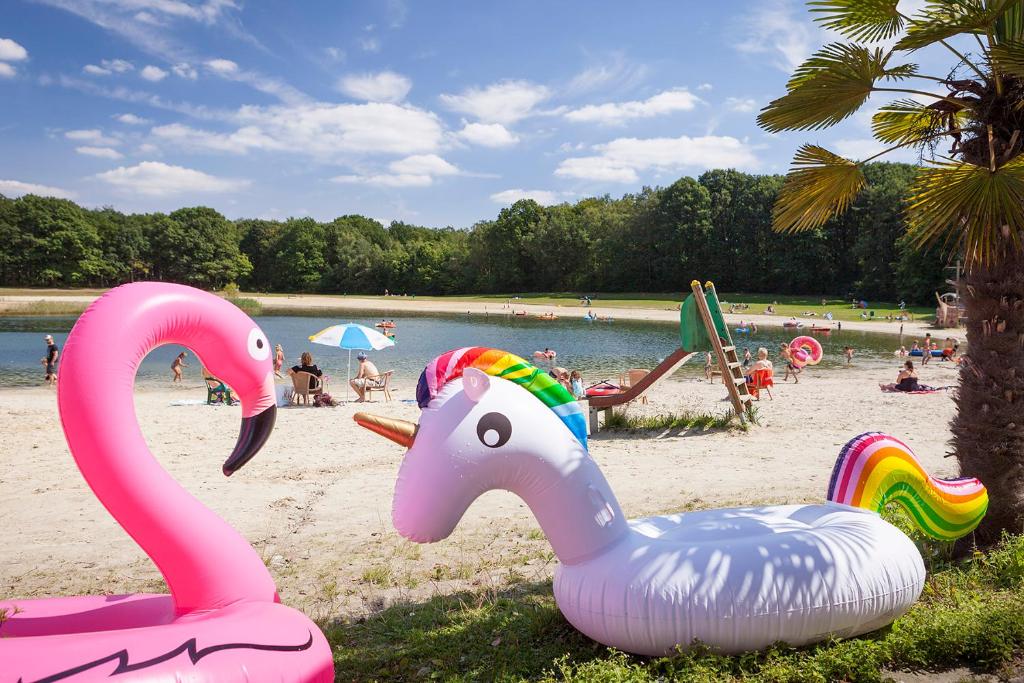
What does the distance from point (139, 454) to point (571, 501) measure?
2.21m

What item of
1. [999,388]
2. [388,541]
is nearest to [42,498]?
[388,541]

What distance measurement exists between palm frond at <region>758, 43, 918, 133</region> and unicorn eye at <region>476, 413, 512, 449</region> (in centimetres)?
356

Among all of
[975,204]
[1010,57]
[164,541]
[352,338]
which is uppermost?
[1010,57]

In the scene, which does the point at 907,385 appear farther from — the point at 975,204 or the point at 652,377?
the point at 975,204

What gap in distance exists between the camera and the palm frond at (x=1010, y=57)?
14.2 feet

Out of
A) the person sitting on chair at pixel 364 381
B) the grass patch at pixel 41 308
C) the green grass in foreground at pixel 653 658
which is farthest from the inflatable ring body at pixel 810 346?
the grass patch at pixel 41 308

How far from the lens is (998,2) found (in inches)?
186

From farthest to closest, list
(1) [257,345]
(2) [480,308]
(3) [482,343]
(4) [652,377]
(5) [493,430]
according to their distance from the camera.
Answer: (2) [480,308] < (3) [482,343] < (4) [652,377] < (1) [257,345] < (5) [493,430]

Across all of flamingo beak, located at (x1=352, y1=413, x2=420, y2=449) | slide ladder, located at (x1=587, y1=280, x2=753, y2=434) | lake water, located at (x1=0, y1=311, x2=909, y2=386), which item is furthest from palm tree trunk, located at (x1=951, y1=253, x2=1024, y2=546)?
lake water, located at (x1=0, y1=311, x2=909, y2=386)

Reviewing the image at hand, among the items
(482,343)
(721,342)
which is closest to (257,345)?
(721,342)

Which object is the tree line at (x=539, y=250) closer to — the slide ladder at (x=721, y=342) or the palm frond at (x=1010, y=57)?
the slide ladder at (x=721, y=342)

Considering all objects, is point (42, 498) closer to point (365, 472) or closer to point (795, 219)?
point (365, 472)

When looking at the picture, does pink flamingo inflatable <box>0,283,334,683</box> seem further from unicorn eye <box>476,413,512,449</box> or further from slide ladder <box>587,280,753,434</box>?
slide ladder <box>587,280,753,434</box>

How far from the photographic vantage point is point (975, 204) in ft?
15.4
